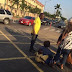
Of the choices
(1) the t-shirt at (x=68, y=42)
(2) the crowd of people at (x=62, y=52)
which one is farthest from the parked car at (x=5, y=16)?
(1) the t-shirt at (x=68, y=42)

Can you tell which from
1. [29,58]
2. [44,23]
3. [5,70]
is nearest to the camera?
[5,70]

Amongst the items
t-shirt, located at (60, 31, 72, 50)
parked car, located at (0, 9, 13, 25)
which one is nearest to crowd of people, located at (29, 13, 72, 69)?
t-shirt, located at (60, 31, 72, 50)

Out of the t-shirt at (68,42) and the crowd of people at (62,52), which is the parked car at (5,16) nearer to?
the crowd of people at (62,52)

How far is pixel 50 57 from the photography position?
15.8 feet

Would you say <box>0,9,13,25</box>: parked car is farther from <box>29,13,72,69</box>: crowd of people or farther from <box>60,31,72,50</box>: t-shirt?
<box>60,31,72,50</box>: t-shirt

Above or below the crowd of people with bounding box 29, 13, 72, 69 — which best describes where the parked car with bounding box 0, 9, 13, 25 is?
above

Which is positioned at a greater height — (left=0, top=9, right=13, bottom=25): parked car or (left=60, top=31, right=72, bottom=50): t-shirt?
(left=0, top=9, right=13, bottom=25): parked car

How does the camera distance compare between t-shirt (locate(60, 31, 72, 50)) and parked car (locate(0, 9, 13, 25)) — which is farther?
parked car (locate(0, 9, 13, 25))

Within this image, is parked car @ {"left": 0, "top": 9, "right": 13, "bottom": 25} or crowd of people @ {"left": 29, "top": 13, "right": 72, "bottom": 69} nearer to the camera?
crowd of people @ {"left": 29, "top": 13, "right": 72, "bottom": 69}

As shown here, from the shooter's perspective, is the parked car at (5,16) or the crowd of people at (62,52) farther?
the parked car at (5,16)

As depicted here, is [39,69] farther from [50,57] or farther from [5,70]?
[5,70]

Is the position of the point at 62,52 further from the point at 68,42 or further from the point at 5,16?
the point at 5,16

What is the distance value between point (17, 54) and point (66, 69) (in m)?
2.15

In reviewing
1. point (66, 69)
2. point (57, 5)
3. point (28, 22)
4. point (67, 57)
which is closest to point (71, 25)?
point (67, 57)
